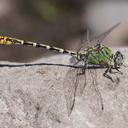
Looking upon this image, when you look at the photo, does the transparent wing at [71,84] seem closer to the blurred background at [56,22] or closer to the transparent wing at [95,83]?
the transparent wing at [95,83]

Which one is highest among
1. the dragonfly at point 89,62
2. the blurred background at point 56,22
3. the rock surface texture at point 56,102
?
the blurred background at point 56,22

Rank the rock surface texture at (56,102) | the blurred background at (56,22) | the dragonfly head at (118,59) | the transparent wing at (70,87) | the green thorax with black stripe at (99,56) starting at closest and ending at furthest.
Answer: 1. the rock surface texture at (56,102)
2. the transparent wing at (70,87)
3. the dragonfly head at (118,59)
4. the green thorax with black stripe at (99,56)
5. the blurred background at (56,22)

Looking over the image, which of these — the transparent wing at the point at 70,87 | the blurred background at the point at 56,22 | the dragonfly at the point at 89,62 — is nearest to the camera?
the transparent wing at the point at 70,87

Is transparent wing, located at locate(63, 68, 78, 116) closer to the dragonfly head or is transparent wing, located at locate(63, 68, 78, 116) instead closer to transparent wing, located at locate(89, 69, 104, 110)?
transparent wing, located at locate(89, 69, 104, 110)

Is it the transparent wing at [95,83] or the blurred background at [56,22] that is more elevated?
the blurred background at [56,22]

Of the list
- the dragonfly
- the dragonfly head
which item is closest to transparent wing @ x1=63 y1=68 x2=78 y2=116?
the dragonfly

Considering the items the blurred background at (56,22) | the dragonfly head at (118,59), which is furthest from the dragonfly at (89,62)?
the blurred background at (56,22)

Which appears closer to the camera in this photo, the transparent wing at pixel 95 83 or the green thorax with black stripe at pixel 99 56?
the transparent wing at pixel 95 83
